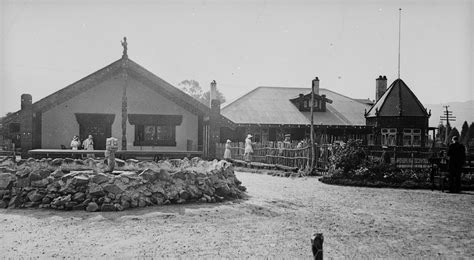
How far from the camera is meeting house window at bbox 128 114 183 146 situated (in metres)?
23.2

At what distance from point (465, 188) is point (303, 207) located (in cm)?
785

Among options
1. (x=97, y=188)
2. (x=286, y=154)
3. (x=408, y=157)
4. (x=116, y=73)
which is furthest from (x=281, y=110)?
(x=97, y=188)

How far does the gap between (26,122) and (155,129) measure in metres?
6.84

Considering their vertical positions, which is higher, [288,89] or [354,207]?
[288,89]

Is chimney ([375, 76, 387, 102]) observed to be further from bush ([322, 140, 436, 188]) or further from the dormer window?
bush ([322, 140, 436, 188])

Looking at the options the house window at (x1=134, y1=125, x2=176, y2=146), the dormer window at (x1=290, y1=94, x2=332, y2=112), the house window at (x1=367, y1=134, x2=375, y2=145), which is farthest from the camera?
the dormer window at (x1=290, y1=94, x2=332, y2=112)

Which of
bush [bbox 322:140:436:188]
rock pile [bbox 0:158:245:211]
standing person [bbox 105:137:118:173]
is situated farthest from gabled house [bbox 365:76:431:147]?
standing person [bbox 105:137:118:173]

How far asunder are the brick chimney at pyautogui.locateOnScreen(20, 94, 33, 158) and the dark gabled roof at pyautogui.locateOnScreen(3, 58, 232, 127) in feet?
1.04

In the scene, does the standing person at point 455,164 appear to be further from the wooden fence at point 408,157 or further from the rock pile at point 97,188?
the rock pile at point 97,188

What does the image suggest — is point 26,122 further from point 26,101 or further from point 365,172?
point 365,172

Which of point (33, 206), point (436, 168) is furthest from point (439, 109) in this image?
point (33, 206)

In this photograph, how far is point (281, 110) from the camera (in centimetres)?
3262

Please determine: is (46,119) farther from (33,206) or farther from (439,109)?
(439,109)

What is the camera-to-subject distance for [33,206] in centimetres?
941
